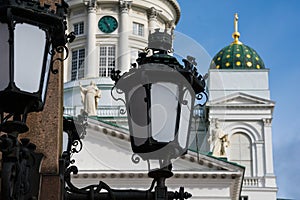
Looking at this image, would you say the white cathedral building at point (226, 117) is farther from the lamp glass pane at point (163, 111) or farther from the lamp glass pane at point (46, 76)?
the lamp glass pane at point (46, 76)

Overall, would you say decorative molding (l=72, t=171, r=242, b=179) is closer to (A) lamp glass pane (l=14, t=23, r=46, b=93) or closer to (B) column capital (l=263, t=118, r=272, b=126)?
(B) column capital (l=263, t=118, r=272, b=126)

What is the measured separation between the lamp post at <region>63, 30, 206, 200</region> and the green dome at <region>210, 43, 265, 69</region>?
40.1 metres

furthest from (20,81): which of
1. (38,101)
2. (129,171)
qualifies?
(129,171)

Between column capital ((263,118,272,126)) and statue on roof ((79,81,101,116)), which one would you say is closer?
statue on roof ((79,81,101,116))

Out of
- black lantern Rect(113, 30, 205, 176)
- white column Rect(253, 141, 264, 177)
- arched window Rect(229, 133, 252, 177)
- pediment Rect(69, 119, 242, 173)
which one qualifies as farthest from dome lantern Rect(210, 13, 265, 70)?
black lantern Rect(113, 30, 205, 176)

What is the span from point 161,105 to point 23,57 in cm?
139

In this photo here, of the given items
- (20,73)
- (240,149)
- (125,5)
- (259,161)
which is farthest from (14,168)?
(125,5)

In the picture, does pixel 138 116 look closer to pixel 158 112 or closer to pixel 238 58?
pixel 158 112

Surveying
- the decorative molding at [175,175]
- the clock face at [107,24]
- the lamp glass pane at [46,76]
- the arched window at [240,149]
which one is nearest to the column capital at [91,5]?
the clock face at [107,24]

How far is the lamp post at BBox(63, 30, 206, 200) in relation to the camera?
585cm

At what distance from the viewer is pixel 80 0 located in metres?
48.6

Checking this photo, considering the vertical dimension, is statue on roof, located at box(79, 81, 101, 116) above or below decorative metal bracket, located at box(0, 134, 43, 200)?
above

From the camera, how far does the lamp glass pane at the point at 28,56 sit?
4699mm

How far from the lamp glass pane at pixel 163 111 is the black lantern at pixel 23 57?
44.3 inches
